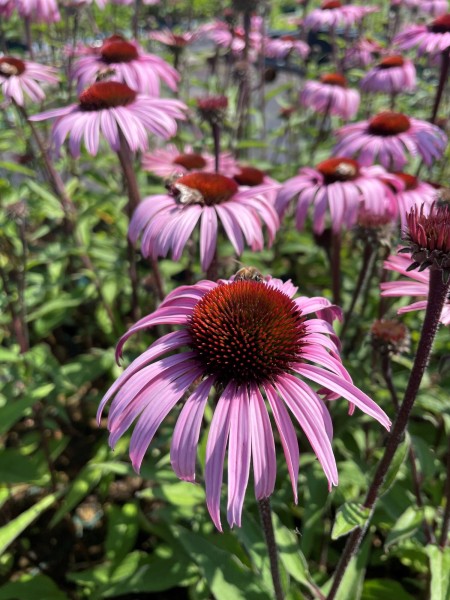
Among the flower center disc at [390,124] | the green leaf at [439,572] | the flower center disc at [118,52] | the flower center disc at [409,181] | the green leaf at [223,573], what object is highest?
the flower center disc at [118,52]

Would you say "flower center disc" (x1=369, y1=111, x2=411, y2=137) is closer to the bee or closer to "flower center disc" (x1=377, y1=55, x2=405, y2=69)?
"flower center disc" (x1=377, y1=55, x2=405, y2=69)

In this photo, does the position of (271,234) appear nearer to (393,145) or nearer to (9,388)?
(393,145)

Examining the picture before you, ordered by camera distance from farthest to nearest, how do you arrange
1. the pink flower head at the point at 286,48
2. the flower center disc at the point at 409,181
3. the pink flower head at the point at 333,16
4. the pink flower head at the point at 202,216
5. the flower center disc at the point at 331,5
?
1. the pink flower head at the point at 286,48
2. the flower center disc at the point at 331,5
3. the pink flower head at the point at 333,16
4. the flower center disc at the point at 409,181
5. the pink flower head at the point at 202,216

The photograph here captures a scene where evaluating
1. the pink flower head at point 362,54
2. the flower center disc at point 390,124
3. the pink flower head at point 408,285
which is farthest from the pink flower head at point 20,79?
the pink flower head at point 362,54

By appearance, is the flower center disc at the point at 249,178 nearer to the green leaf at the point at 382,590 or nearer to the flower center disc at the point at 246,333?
the flower center disc at the point at 246,333

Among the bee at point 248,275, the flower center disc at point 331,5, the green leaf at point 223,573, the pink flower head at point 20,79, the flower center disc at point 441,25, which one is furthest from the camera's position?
the flower center disc at point 331,5

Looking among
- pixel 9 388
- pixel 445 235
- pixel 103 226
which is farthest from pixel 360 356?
pixel 103 226

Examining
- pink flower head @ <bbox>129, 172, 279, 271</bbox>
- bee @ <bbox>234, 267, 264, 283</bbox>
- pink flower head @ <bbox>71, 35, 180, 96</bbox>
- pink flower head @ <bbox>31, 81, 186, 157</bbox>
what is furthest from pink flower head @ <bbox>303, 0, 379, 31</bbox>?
bee @ <bbox>234, 267, 264, 283</bbox>
